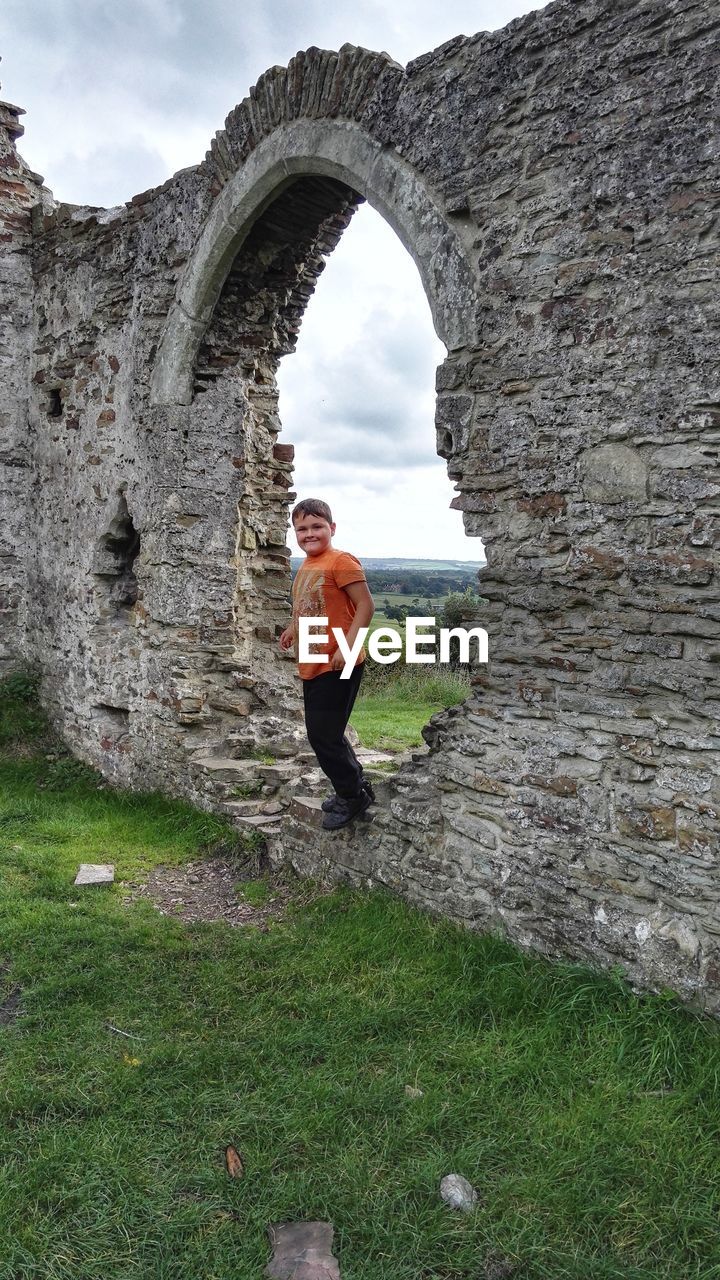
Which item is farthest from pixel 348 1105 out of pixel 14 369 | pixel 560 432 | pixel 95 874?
pixel 14 369

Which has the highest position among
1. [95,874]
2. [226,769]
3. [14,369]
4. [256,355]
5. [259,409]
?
[14,369]

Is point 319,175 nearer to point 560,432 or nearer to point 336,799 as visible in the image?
point 560,432

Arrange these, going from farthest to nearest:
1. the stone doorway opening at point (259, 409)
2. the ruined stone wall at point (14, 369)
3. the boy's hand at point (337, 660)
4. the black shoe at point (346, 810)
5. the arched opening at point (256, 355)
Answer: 1. the ruined stone wall at point (14, 369)
2. the stone doorway opening at point (259, 409)
3. the arched opening at point (256, 355)
4. the black shoe at point (346, 810)
5. the boy's hand at point (337, 660)

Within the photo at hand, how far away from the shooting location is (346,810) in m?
4.43

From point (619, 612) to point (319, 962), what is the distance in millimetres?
1880

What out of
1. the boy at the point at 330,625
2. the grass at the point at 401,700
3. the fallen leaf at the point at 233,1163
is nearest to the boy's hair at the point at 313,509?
the boy at the point at 330,625

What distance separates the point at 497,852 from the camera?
12.4 ft

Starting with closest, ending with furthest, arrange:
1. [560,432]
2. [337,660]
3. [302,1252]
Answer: [302,1252]
[560,432]
[337,660]

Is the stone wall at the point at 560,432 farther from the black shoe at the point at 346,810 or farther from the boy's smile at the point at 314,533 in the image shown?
the boy's smile at the point at 314,533

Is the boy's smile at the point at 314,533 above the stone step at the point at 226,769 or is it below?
above

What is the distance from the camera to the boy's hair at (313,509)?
4.30 meters

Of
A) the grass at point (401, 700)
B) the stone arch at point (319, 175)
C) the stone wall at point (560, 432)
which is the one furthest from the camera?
the grass at point (401, 700)

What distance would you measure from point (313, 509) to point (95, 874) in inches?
90.6

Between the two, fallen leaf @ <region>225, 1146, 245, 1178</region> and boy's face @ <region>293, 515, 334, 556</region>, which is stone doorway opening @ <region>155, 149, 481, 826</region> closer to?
boy's face @ <region>293, 515, 334, 556</region>
